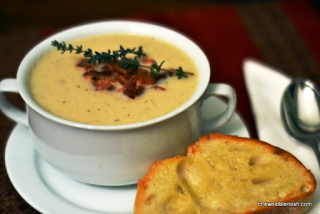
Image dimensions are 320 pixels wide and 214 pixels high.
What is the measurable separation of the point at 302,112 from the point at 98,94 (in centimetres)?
115

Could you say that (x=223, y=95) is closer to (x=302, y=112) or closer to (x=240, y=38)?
(x=302, y=112)

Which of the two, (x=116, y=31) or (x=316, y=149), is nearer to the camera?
(x=316, y=149)

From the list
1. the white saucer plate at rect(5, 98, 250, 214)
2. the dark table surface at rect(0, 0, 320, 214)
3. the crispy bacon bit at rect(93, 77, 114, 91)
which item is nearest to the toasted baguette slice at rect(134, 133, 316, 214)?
the white saucer plate at rect(5, 98, 250, 214)

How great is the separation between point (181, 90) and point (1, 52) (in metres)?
1.72

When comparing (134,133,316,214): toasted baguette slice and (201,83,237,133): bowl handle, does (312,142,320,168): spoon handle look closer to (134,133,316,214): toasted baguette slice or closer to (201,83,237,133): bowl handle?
(134,133,316,214): toasted baguette slice

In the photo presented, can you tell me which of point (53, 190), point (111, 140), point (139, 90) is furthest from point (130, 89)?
point (53, 190)

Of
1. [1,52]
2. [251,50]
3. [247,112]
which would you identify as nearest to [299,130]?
[247,112]

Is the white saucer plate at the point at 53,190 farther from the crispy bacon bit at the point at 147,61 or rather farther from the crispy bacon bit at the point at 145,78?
the crispy bacon bit at the point at 147,61

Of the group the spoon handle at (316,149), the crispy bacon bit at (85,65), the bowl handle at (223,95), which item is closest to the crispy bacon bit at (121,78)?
the crispy bacon bit at (85,65)

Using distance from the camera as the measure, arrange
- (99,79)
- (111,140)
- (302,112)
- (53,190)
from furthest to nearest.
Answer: (302,112), (99,79), (53,190), (111,140)

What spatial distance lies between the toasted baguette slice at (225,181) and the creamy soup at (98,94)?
23cm

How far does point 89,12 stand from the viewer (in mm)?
4492

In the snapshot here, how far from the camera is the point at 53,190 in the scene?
153 centimetres

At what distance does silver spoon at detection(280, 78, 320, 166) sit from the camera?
1848mm
